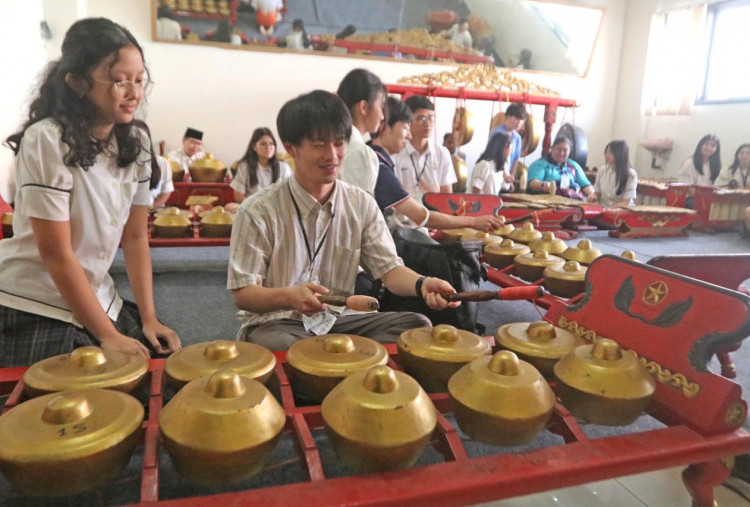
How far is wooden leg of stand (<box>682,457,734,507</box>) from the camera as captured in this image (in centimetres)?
99

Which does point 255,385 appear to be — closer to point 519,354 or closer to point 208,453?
point 208,453

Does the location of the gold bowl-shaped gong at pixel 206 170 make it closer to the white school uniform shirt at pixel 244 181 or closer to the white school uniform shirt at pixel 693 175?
the white school uniform shirt at pixel 244 181

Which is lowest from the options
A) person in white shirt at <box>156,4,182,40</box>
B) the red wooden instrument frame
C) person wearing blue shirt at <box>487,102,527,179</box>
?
the red wooden instrument frame

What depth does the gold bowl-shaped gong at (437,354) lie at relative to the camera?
1.07 meters

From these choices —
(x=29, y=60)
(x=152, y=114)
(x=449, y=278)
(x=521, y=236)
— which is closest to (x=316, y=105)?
(x=449, y=278)

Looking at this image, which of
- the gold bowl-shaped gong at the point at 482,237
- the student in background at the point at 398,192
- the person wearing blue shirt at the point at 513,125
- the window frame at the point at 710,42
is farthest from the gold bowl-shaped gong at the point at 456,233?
the window frame at the point at 710,42

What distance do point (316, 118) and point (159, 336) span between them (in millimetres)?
729

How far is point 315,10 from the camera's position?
5.81 m

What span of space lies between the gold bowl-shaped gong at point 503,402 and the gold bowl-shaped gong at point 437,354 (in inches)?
4.0

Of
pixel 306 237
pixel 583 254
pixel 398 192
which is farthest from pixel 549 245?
pixel 306 237

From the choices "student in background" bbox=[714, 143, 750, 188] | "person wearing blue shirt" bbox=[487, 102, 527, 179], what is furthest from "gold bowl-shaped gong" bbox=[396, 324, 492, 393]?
"student in background" bbox=[714, 143, 750, 188]

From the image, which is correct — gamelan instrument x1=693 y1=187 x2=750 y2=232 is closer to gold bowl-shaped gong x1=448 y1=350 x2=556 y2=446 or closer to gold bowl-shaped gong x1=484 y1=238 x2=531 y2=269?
gold bowl-shaped gong x1=484 y1=238 x2=531 y2=269

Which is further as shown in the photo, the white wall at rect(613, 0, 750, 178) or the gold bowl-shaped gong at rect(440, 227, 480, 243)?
the white wall at rect(613, 0, 750, 178)

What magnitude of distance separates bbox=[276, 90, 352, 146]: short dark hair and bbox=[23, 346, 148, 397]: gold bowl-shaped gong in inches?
25.8
